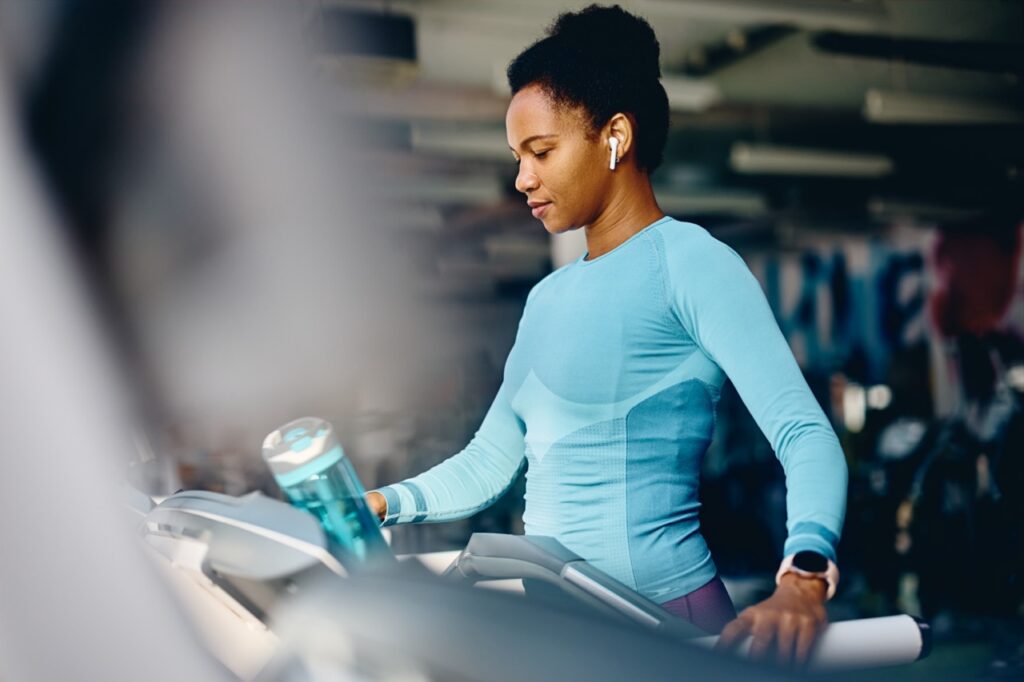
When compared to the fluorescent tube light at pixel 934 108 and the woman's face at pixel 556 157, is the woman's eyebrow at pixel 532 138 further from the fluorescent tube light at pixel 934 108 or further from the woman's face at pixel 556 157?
the fluorescent tube light at pixel 934 108

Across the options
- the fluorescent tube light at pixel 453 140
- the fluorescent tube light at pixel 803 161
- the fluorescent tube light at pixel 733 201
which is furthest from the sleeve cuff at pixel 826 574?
the fluorescent tube light at pixel 733 201

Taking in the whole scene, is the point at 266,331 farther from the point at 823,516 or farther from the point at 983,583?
the point at 983,583

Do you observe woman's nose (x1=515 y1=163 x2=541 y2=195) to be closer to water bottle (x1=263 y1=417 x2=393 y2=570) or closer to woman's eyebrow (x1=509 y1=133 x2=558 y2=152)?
woman's eyebrow (x1=509 y1=133 x2=558 y2=152)

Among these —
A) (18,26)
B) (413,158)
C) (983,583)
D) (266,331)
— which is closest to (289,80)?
(266,331)

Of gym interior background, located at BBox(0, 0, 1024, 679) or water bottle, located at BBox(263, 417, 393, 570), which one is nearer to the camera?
water bottle, located at BBox(263, 417, 393, 570)

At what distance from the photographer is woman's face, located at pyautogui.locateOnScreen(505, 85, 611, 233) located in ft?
2.45

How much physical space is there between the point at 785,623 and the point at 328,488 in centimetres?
28

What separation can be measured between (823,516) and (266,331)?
116 cm

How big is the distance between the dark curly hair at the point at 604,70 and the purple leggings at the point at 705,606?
0.34m

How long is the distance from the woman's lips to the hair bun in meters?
0.12

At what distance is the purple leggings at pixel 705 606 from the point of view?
0.75 meters

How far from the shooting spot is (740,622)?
59 centimetres

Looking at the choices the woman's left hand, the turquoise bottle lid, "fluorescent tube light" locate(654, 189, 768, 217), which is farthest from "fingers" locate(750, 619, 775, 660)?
"fluorescent tube light" locate(654, 189, 768, 217)

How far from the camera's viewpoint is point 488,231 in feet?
22.8
